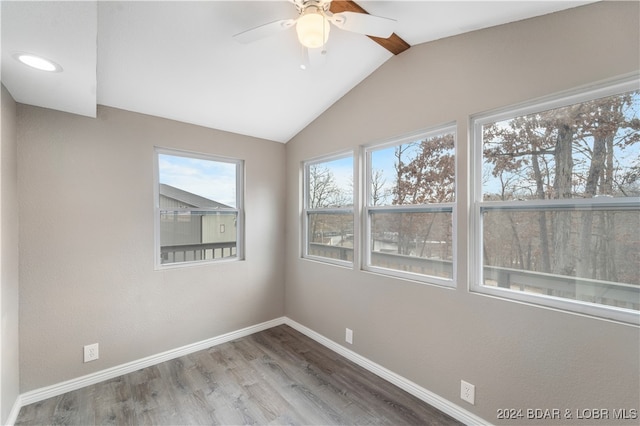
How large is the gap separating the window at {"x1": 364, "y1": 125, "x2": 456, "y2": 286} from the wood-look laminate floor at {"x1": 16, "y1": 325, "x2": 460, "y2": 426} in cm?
100

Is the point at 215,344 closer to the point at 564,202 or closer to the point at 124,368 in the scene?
the point at 124,368

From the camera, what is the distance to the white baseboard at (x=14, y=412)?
6.08 feet

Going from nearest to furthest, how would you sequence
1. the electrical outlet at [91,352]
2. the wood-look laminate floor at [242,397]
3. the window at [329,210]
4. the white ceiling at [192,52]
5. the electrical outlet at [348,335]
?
the white ceiling at [192,52]
the wood-look laminate floor at [242,397]
the electrical outlet at [91,352]
the electrical outlet at [348,335]
the window at [329,210]

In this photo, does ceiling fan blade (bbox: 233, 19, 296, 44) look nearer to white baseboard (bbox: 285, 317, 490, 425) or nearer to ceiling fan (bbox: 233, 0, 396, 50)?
ceiling fan (bbox: 233, 0, 396, 50)

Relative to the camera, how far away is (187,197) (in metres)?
2.95

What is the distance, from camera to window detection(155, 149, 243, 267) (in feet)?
9.20

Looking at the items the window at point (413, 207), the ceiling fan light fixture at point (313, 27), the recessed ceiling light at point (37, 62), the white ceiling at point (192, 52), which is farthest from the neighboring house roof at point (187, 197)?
Result: the ceiling fan light fixture at point (313, 27)

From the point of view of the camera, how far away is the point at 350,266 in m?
2.86

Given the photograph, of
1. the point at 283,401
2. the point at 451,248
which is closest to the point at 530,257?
the point at 451,248

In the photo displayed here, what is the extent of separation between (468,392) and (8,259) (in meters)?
3.34

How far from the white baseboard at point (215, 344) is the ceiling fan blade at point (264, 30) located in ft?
8.97

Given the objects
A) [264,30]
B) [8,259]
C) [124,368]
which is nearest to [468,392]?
[264,30]

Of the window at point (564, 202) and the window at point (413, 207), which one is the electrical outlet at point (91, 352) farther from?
the window at point (564, 202)

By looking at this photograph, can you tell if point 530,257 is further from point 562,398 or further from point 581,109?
point 581,109
